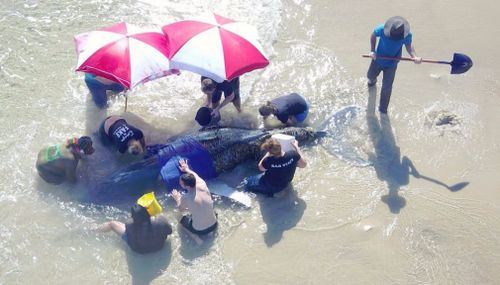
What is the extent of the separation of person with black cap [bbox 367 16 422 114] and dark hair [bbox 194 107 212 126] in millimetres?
2728

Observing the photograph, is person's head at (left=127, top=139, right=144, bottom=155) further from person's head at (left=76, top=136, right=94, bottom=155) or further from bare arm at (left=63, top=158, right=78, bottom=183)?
bare arm at (left=63, top=158, right=78, bottom=183)

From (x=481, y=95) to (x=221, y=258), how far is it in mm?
5496

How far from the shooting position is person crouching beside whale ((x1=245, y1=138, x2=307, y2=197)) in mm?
7543

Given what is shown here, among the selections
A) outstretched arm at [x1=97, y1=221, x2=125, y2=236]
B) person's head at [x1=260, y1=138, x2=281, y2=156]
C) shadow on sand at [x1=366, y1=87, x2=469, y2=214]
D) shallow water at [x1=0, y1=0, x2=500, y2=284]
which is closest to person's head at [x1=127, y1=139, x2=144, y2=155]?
shallow water at [x1=0, y1=0, x2=500, y2=284]

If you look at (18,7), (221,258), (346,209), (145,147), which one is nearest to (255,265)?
(221,258)

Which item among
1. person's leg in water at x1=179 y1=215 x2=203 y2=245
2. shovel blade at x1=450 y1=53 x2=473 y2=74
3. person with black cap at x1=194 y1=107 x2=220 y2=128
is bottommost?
person's leg in water at x1=179 y1=215 x2=203 y2=245

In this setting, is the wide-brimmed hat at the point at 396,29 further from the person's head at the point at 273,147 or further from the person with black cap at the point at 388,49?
the person's head at the point at 273,147

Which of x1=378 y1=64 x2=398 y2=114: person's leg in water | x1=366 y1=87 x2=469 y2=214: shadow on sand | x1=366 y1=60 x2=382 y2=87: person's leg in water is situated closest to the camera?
x1=366 y1=87 x2=469 y2=214: shadow on sand

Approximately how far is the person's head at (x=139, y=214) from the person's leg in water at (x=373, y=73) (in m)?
4.62

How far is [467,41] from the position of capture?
10.6 meters

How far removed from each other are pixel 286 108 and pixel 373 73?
181cm

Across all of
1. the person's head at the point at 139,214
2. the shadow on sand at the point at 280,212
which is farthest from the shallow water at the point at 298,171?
the person's head at the point at 139,214

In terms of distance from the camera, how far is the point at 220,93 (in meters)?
8.93

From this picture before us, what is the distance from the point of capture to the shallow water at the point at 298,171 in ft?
23.7
